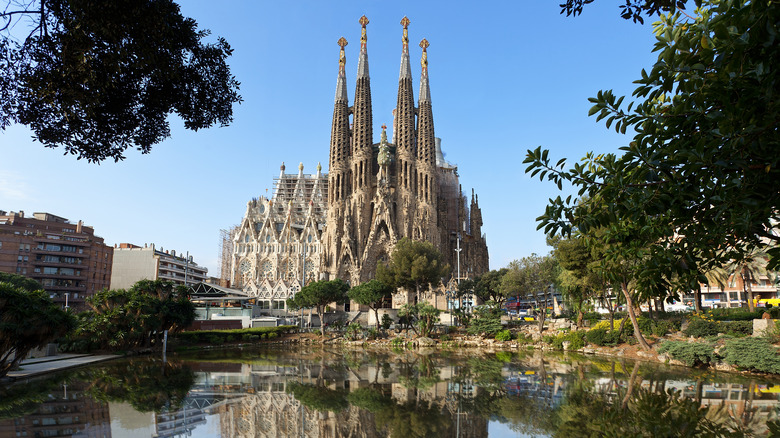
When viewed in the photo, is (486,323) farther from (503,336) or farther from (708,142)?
(708,142)

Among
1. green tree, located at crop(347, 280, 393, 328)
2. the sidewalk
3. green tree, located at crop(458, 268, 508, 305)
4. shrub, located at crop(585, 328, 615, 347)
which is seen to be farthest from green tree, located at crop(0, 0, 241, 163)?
green tree, located at crop(458, 268, 508, 305)

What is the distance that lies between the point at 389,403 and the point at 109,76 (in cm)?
880

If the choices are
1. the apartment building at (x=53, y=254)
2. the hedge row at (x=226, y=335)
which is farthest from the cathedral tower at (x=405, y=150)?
the apartment building at (x=53, y=254)

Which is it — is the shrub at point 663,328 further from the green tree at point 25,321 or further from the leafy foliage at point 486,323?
the green tree at point 25,321

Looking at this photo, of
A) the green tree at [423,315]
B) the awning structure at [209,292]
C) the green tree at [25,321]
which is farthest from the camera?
the awning structure at [209,292]

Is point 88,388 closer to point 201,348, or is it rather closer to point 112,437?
point 112,437

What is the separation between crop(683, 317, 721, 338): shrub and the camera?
74.0ft

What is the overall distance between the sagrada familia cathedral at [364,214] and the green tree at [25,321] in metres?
46.4

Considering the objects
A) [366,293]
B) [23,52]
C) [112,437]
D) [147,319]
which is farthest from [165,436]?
[366,293]

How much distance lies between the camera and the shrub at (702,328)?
74.0 feet

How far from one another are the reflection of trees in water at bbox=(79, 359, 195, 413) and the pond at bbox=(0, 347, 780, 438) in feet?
0.12

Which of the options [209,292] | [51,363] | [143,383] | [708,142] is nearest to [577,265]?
[143,383]

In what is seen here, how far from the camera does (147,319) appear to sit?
23.5 meters

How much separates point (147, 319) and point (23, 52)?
1942cm
